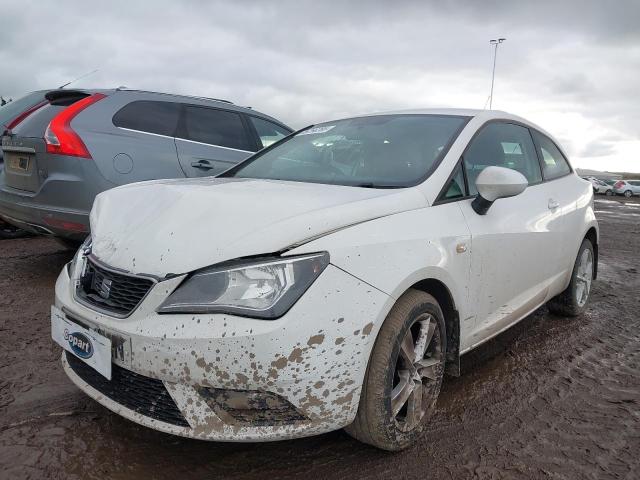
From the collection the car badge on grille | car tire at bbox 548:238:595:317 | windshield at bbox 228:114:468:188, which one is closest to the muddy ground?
car tire at bbox 548:238:595:317

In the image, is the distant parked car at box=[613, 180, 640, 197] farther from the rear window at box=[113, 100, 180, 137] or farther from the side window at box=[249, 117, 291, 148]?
the rear window at box=[113, 100, 180, 137]

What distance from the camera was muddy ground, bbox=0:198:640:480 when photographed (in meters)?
2.03

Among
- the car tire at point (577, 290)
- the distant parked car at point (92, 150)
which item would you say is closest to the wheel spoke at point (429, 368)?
the car tire at point (577, 290)

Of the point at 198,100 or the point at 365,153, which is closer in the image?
the point at 365,153

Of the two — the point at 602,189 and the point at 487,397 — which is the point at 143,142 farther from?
the point at 602,189

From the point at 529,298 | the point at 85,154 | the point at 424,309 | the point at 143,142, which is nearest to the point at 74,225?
the point at 85,154

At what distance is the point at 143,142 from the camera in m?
4.41

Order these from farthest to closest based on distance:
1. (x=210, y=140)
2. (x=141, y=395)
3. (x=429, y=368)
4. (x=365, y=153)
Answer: (x=210, y=140), (x=365, y=153), (x=429, y=368), (x=141, y=395)

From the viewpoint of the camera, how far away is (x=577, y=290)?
4.21 meters

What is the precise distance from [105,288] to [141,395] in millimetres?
441

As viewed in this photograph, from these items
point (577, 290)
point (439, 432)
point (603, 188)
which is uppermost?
point (577, 290)

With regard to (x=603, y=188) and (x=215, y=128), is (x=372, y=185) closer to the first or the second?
(x=215, y=128)

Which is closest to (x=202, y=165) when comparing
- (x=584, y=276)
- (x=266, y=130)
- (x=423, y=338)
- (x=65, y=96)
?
(x=266, y=130)

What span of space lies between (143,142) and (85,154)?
1.84 feet
